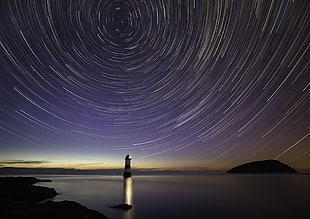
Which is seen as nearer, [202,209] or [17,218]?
[17,218]

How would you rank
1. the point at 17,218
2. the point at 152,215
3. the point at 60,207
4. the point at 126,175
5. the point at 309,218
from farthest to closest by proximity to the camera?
1. the point at 126,175
2. the point at 152,215
3. the point at 309,218
4. the point at 60,207
5. the point at 17,218

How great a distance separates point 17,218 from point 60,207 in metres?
2.76

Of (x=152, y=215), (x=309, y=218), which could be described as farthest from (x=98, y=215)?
(x=309, y=218)

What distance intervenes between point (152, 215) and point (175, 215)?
235cm

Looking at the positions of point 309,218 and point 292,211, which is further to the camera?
point 292,211

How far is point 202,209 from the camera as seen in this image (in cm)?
2584

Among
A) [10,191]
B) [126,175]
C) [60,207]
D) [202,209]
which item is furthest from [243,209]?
[126,175]

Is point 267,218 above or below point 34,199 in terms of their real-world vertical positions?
below

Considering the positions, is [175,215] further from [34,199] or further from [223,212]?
[34,199]

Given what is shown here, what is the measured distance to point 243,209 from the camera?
25.7 metres

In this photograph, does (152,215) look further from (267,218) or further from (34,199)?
(34,199)

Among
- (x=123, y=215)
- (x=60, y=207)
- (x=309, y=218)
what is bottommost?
(x=309, y=218)

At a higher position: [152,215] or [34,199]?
[34,199]

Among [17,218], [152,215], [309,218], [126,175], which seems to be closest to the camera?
[17,218]
